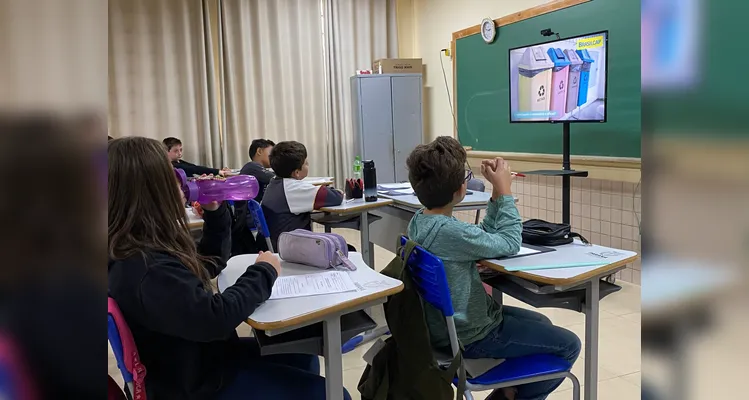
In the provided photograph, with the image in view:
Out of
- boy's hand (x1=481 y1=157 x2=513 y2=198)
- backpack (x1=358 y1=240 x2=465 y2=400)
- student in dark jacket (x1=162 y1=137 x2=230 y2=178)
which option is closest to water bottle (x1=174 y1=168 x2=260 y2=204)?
backpack (x1=358 y1=240 x2=465 y2=400)

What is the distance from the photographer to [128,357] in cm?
124

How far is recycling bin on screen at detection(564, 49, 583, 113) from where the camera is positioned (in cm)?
375

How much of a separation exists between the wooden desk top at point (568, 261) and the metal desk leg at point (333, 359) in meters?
0.60

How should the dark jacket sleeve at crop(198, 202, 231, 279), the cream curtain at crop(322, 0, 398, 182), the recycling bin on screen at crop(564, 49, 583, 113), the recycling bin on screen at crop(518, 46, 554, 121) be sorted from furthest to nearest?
the cream curtain at crop(322, 0, 398, 182)
the recycling bin on screen at crop(518, 46, 554, 121)
the recycling bin on screen at crop(564, 49, 583, 113)
the dark jacket sleeve at crop(198, 202, 231, 279)

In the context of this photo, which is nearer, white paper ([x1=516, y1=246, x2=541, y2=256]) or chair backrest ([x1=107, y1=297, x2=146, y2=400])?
chair backrest ([x1=107, y1=297, x2=146, y2=400])

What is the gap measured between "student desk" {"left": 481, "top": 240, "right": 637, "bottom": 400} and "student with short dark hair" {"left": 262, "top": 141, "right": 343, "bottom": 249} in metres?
1.44

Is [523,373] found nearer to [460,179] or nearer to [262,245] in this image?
[460,179]

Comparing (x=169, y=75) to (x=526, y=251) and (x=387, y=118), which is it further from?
(x=526, y=251)

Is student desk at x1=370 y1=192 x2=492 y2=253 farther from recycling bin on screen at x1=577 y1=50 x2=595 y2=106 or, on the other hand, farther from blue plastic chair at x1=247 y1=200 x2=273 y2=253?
recycling bin on screen at x1=577 y1=50 x2=595 y2=106

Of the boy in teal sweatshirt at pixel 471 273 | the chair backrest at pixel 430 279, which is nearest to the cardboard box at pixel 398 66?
the boy in teal sweatshirt at pixel 471 273

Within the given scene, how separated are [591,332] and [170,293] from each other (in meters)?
1.30

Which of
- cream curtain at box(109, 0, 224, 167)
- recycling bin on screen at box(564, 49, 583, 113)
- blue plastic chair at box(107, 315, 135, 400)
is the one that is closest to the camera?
blue plastic chair at box(107, 315, 135, 400)

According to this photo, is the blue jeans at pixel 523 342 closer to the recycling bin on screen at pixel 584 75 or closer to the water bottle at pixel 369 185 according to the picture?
the water bottle at pixel 369 185

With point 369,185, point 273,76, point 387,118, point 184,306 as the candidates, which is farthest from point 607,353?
point 273,76
